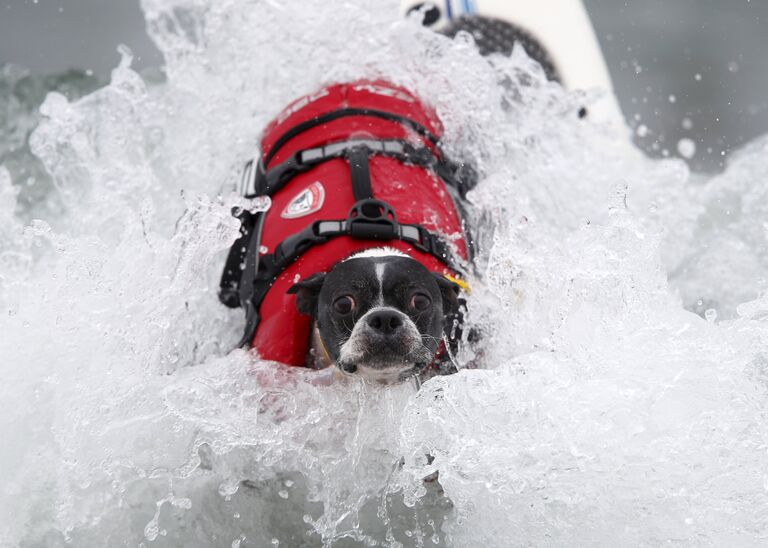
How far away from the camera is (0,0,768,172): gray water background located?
612 centimetres

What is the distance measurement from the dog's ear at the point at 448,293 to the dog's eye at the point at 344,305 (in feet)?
1.22

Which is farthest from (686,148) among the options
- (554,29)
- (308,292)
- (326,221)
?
(308,292)

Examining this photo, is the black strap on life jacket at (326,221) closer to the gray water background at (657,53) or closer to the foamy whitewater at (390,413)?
the foamy whitewater at (390,413)

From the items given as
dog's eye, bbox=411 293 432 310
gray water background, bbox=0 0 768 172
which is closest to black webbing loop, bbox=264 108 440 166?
dog's eye, bbox=411 293 432 310

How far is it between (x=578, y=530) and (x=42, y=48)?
5.09 m

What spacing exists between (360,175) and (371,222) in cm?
31

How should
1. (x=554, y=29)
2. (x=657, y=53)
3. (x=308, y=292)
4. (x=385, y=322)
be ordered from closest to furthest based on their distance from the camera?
(x=385, y=322), (x=308, y=292), (x=554, y=29), (x=657, y=53)

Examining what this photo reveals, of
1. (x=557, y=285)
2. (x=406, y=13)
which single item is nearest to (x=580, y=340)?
(x=557, y=285)

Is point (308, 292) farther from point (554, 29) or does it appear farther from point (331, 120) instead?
point (554, 29)

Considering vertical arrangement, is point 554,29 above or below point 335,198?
above

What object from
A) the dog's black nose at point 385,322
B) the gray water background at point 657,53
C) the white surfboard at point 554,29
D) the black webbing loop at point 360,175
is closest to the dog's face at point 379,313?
the dog's black nose at point 385,322

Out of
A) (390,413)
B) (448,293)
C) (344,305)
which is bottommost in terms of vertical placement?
(390,413)

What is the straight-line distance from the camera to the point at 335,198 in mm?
3641

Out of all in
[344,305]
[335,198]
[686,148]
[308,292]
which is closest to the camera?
[344,305]
